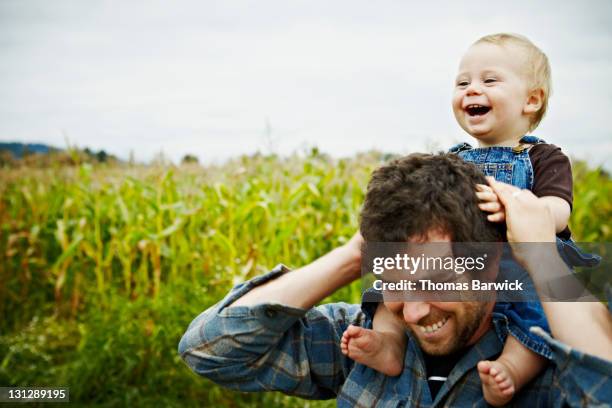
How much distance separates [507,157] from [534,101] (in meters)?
0.24

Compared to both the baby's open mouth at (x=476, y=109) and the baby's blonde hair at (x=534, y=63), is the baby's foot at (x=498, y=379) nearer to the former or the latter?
the baby's open mouth at (x=476, y=109)

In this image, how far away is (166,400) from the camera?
345 cm

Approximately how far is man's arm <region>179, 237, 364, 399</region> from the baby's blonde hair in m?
0.74

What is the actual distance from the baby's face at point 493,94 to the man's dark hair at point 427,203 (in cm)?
40

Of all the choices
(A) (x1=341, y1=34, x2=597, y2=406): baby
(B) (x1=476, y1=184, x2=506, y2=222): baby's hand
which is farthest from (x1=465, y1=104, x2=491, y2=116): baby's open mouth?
(B) (x1=476, y1=184, x2=506, y2=222): baby's hand

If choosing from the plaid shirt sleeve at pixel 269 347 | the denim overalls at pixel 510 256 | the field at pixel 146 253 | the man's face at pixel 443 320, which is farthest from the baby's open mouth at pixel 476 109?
the field at pixel 146 253

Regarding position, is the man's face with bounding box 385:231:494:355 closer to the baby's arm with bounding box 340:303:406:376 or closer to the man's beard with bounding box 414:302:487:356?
the man's beard with bounding box 414:302:487:356

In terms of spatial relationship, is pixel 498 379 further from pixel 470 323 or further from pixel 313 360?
pixel 313 360

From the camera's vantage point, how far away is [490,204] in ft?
4.50

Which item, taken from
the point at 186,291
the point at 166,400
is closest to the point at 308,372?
the point at 166,400

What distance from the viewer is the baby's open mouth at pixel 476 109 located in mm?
1783

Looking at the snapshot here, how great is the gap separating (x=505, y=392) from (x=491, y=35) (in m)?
1.09

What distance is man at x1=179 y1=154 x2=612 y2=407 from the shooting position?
1270mm

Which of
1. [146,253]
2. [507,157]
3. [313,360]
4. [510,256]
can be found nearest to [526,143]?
[507,157]
